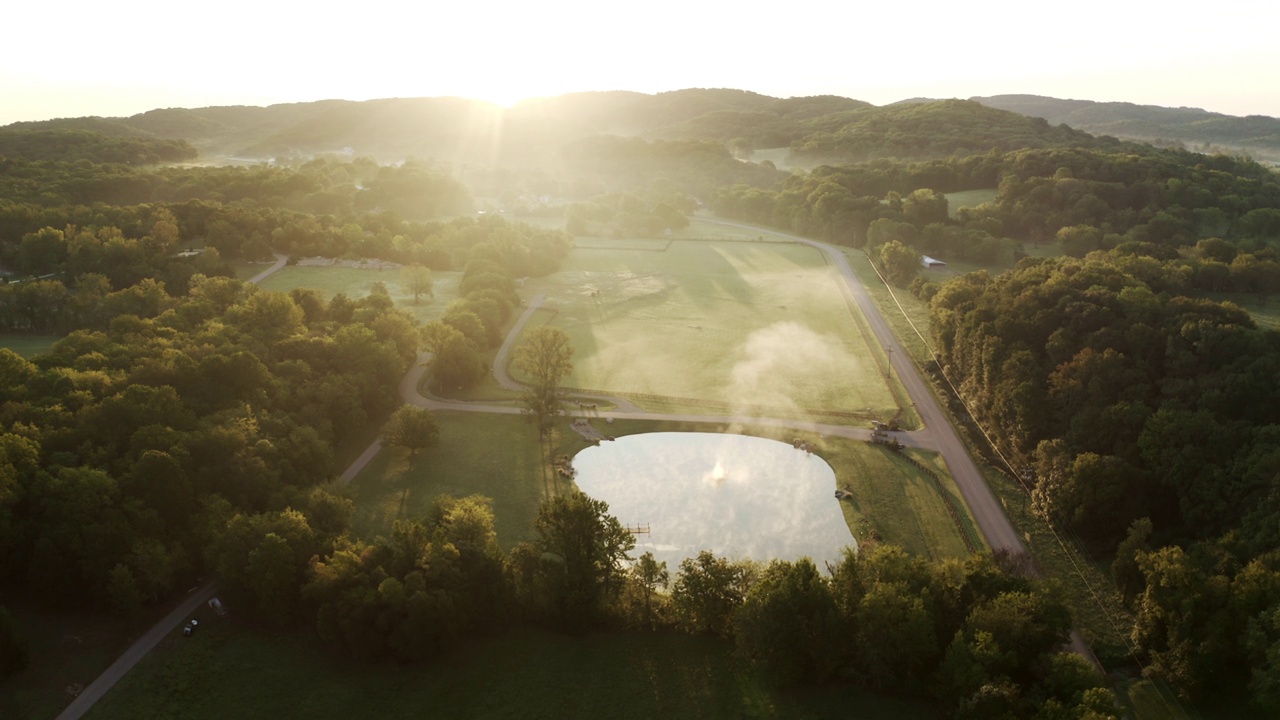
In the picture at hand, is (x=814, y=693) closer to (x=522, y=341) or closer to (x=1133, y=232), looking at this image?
(x=522, y=341)

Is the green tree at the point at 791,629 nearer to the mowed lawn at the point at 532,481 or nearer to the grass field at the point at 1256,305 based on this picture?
the mowed lawn at the point at 532,481

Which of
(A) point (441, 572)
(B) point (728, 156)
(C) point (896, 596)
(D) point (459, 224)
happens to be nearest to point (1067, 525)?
(C) point (896, 596)

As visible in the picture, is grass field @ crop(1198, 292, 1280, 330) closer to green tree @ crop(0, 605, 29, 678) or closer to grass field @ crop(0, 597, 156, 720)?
grass field @ crop(0, 597, 156, 720)

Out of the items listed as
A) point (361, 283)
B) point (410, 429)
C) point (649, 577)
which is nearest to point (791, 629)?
point (649, 577)

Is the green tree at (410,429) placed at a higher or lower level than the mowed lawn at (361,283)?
lower

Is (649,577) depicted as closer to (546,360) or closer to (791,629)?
(791,629)

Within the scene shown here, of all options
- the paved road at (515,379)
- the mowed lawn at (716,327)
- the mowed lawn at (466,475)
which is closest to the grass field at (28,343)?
the mowed lawn at (466,475)

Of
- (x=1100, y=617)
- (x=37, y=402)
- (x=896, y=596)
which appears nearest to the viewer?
(x=896, y=596)
